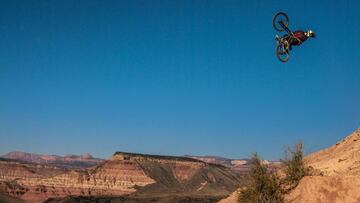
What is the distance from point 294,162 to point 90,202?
113286 mm

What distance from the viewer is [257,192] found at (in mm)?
31672

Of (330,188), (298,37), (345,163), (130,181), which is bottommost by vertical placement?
(330,188)

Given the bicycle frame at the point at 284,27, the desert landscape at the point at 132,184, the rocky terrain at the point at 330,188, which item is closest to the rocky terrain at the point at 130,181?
the desert landscape at the point at 132,184

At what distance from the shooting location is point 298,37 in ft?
86.4

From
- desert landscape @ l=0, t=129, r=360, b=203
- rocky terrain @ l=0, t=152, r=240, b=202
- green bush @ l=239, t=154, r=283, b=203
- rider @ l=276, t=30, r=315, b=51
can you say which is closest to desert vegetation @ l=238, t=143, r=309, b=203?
green bush @ l=239, t=154, r=283, b=203

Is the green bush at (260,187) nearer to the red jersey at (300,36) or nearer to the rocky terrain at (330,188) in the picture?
the rocky terrain at (330,188)

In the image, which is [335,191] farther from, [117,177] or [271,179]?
[117,177]

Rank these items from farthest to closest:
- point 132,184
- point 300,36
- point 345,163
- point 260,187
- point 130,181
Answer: point 130,181, point 132,184, point 345,163, point 260,187, point 300,36

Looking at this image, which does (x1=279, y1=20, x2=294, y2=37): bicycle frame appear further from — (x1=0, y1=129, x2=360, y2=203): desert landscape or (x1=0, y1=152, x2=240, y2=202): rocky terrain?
(x1=0, y1=152, x2=240, y2=202): rocky terrain

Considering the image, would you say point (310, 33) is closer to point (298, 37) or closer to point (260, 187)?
point (298, 37)

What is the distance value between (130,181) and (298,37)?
155216 mm

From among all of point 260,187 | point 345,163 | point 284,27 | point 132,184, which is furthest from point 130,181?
point 284,27

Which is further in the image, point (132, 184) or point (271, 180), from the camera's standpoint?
point (132, 184)

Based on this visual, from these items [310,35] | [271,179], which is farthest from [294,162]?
[310,35]
